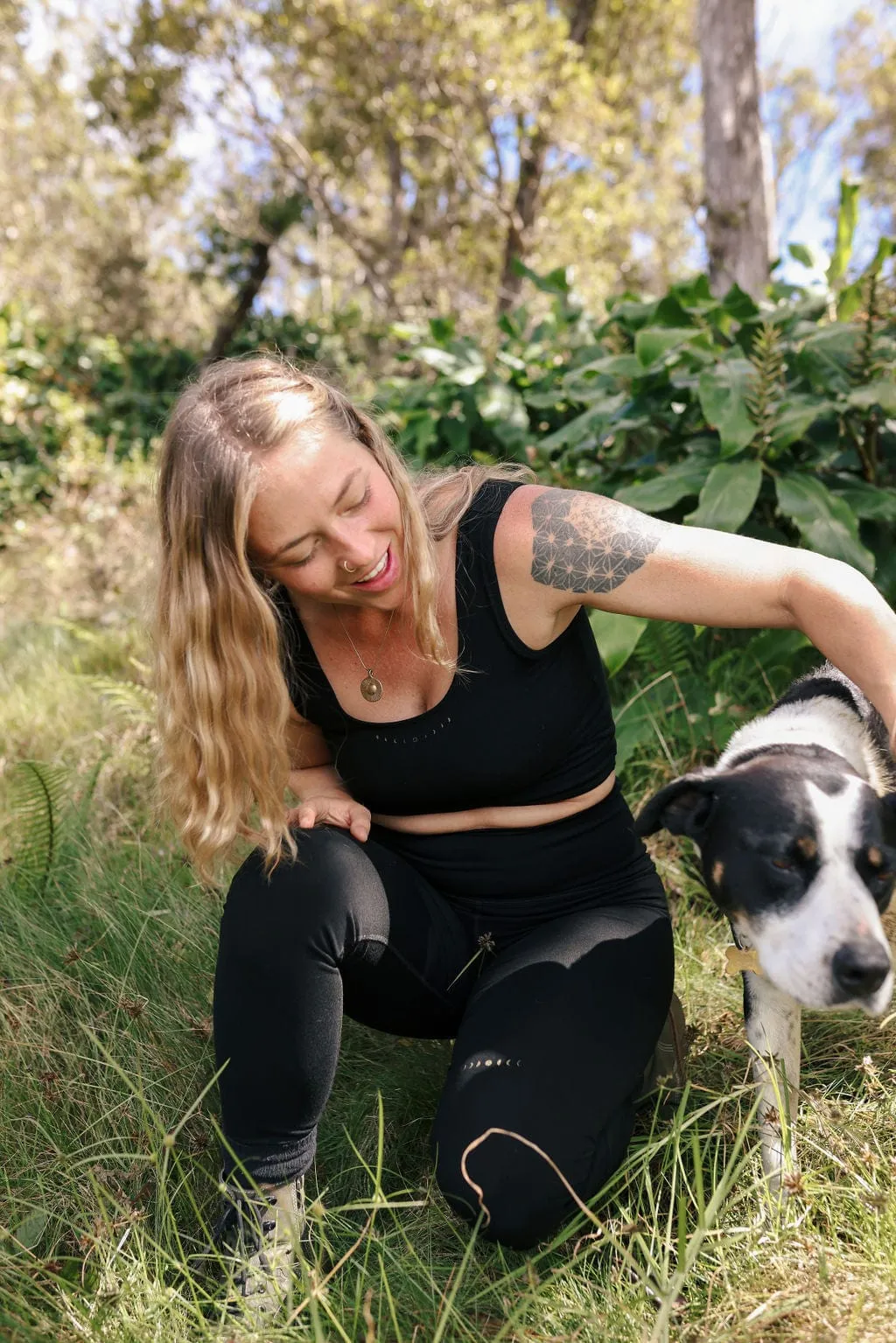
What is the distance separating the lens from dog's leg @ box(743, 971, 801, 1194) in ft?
6.10

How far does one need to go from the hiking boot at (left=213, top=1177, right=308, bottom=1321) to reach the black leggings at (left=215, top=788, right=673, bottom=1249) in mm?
51

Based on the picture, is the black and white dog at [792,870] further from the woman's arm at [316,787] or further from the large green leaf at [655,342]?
the large green leaf at [655,342]

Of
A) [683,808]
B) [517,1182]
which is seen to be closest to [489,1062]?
[517,1182]

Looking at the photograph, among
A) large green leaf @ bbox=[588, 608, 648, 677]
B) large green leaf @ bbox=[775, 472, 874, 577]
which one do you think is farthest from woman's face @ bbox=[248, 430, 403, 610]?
large green leaf @ bbox=[775, 472, 874, 577]

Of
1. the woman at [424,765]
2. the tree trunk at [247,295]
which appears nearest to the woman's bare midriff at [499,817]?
the woman at [424,765]

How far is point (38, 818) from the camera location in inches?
124

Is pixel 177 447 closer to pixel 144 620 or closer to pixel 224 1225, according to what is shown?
pixel 144 620

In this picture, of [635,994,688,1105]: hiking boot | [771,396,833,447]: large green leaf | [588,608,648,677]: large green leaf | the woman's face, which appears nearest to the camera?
the woman's face

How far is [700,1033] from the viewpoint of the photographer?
94.3 inches

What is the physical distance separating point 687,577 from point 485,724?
0.48 metres

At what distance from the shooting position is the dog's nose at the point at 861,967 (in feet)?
5.02

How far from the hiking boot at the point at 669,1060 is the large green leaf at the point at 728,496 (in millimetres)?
1279

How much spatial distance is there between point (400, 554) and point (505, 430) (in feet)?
7.16

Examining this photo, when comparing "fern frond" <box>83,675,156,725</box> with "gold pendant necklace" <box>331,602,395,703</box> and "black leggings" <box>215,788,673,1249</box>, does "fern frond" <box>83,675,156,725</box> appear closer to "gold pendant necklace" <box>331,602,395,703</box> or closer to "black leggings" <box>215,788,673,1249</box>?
"gold pendant necklace" <box>331,602,395,703</box>
